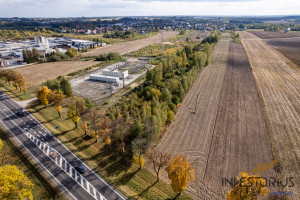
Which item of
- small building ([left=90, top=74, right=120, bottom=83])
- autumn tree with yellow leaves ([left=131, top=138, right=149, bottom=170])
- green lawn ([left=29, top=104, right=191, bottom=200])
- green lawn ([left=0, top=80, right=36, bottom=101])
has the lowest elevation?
green lawn ([left=29, top=104, right=191, bottom=200])

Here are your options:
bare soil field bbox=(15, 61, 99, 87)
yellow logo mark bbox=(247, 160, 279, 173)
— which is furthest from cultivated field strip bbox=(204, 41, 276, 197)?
bare soil field bbox=(15, 61, 99, 87)

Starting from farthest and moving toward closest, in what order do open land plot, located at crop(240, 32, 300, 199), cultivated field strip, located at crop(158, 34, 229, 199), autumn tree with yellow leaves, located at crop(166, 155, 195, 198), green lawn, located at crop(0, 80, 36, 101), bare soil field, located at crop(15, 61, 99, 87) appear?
bare soil field, located at crop(15, 61, 99, 87)
green lawn, located at crop(0, 80, 36, 101)
open land plot, located at crop(240, 32, 300, 199)
cultivated field strip, located at crop(158, 34, 229, 199)
autumn tree with yellow leaves, located at crop(166, 155, 195, 198)

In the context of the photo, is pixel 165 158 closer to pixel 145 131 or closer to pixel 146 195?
pixel 146 195

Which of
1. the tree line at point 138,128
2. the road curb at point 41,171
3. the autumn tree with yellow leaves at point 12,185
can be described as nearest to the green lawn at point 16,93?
the tree line at point 138,128

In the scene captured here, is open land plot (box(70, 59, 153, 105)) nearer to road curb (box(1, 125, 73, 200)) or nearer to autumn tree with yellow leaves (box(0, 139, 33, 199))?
road curb (box(1, 125, 73, 200))

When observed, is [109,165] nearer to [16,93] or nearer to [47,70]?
[16,93]

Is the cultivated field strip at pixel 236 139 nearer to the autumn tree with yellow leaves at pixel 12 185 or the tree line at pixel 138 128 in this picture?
the tree line at pixel 138 128

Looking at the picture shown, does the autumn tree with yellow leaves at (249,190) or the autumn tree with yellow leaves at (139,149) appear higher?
the autumn tree with yellow leaves at (249,190)
